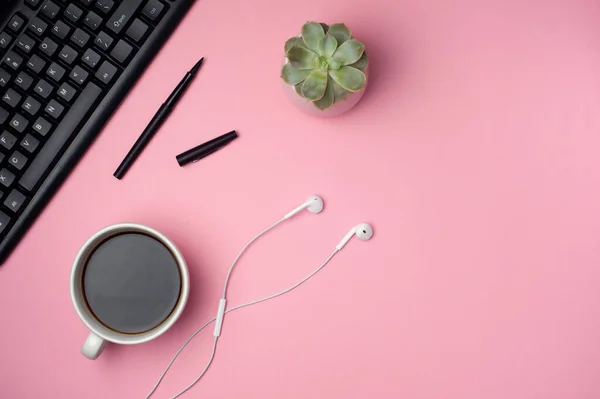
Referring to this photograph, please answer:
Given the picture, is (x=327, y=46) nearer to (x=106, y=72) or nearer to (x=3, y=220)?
(x=106, y=72)

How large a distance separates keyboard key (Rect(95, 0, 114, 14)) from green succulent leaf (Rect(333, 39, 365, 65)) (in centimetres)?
26

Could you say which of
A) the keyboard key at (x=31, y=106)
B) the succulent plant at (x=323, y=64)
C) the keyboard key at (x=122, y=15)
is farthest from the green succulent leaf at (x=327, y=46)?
the keyboard key at (x=31, y=106)

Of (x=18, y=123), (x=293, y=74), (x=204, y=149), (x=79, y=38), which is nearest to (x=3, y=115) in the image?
(x=18, y=123)

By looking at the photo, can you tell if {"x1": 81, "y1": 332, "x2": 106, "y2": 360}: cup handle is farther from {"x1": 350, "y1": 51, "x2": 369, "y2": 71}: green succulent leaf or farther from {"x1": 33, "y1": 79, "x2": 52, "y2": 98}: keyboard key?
{"x1": 350, "y1": 51, "x2": 369, "y2": 71}: green succulent leaf

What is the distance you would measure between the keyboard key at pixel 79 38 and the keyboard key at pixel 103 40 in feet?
0.04

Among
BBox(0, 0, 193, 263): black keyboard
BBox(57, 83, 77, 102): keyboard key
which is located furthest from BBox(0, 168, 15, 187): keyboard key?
BBox(57, 83, 77, 102): keyboard key

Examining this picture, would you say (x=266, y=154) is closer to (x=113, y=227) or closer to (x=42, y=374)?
(x=113, y=227)

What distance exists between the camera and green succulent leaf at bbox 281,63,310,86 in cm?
56

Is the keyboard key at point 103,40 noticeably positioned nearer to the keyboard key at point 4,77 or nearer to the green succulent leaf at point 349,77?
the keyboard key at point 4,77

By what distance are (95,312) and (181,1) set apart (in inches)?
14.3

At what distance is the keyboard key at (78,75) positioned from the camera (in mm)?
598

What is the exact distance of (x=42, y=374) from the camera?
2.13ft

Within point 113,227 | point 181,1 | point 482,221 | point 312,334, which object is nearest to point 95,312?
point 113,227

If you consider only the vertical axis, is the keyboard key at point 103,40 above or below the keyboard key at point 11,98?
above
